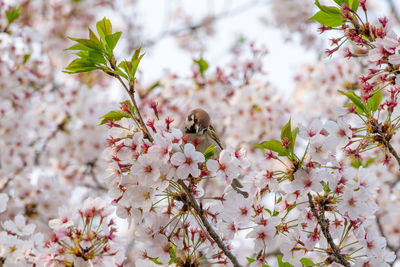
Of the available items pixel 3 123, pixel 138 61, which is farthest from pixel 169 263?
pixel 3 123

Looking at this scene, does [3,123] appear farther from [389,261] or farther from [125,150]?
[389,261]

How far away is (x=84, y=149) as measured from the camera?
6426 mm

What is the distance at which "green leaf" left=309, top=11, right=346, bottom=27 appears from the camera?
92.4 inches

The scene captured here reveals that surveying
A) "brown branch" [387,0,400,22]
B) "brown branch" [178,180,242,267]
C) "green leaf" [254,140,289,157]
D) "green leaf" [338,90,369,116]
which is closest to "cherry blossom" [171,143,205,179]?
"brown branch" [178,180,242,267]

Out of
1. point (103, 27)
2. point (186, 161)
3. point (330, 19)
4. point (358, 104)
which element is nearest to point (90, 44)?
point (103, 27)

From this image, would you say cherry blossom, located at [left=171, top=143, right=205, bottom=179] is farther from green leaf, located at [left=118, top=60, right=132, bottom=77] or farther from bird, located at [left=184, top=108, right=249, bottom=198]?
bird, located at [left=184, top=108, right=249, bottom=198]

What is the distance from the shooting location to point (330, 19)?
7.75 feet

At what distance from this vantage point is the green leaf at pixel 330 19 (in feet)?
7.70

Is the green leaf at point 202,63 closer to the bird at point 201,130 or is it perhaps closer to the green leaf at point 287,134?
the bird at point 201,130

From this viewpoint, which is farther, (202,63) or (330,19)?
(202,63)

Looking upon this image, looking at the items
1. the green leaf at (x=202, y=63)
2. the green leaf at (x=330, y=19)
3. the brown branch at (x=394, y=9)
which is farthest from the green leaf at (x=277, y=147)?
the brown branch at (x=394, y=9)

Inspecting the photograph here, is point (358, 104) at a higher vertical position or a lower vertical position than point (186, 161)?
higher

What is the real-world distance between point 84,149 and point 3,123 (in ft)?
4.12

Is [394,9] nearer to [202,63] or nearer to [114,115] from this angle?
[202,63]
